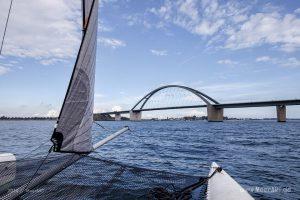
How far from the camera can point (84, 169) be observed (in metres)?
5.91

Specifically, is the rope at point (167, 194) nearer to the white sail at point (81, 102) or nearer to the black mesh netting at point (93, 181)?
the black mesh netting at point (93, 181)

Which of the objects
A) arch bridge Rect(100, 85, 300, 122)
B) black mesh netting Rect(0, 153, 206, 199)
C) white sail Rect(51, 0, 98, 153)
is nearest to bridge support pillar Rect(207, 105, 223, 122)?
arch bridge Rect(100, 85, 300, 122)

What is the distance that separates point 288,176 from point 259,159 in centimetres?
484

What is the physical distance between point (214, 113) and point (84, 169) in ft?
357

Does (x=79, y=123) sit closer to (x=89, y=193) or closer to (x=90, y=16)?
(x=89, y=193)

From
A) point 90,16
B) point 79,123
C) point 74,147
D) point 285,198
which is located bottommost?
point 285,198

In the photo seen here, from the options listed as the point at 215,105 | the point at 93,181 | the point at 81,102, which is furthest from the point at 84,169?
the point at 215,105

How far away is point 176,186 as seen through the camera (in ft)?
22.3

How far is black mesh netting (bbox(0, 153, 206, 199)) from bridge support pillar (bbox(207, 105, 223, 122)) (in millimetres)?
102996

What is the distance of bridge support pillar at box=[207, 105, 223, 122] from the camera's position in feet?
355

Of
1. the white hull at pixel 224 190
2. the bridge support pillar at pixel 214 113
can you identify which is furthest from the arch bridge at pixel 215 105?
the white hull at pixel 224 190

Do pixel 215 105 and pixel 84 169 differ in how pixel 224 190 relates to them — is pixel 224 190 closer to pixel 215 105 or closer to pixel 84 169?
pixel 84 169

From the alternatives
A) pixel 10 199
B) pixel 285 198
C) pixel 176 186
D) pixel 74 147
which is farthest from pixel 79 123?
pixel 285 198

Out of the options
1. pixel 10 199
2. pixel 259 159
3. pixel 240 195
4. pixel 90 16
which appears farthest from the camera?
pixel 259 159
